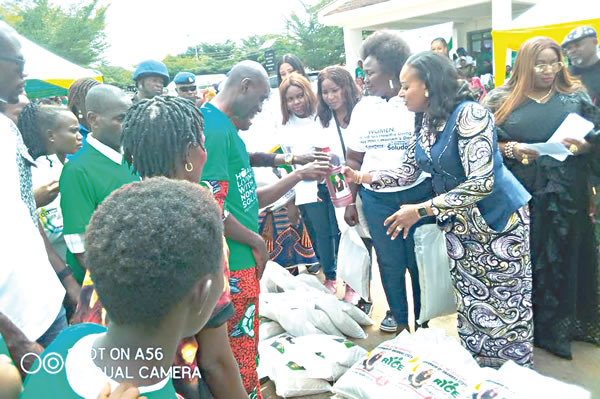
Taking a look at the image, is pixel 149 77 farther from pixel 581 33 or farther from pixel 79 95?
pixel 581 33

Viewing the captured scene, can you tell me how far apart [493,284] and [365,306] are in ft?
4.20

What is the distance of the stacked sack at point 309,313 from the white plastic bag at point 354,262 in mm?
171

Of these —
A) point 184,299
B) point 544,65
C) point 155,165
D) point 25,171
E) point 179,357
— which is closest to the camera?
point 184,299

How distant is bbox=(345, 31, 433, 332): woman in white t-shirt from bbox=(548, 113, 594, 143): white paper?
76 centimetres

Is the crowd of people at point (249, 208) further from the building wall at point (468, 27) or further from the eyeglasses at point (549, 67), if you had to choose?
the building wall at point (468, 27)

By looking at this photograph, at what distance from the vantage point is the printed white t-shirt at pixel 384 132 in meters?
3.08

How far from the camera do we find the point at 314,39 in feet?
111

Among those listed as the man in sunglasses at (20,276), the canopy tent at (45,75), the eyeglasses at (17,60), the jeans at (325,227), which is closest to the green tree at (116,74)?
the canopy tent at (45,75)

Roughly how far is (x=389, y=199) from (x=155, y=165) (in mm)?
1842

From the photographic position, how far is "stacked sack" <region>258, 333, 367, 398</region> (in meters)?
2.67

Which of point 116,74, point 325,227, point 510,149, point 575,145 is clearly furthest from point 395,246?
point 116,74

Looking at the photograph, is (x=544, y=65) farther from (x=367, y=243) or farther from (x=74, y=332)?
(x=74, y=332)

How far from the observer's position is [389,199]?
307 cm

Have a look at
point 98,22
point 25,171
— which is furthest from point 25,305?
point 98,22
